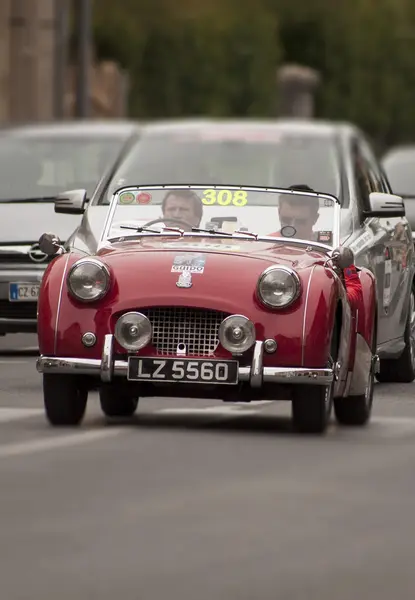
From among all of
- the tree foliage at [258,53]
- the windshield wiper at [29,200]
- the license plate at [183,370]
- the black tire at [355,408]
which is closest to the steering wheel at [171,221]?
the black tire at [355,408]

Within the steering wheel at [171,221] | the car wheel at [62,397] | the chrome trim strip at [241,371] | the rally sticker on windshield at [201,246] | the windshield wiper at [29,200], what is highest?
the steering wheel at [171,221]

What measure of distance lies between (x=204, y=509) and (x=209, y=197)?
3889mm

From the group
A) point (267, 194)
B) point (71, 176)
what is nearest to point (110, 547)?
point (267, 194)

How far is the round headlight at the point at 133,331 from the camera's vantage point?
10633 millimetres

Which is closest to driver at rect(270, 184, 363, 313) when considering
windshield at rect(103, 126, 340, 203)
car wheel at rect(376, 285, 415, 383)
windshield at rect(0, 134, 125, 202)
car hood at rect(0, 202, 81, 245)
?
windshield at rect(103, 126, 340, 203)

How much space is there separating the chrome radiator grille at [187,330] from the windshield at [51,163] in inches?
257

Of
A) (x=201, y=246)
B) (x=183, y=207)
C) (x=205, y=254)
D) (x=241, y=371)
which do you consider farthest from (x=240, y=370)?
(x=183, y=207)

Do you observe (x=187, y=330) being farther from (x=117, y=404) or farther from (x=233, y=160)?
(x=233, y=160)

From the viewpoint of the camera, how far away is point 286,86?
75.6 metres

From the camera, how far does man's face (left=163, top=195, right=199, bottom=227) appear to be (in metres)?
11.8

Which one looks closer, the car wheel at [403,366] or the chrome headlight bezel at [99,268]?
the chrome headlight bezel at [99,268]

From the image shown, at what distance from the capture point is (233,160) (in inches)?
586

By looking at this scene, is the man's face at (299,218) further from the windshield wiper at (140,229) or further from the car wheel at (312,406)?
the car wheel at (312,406)

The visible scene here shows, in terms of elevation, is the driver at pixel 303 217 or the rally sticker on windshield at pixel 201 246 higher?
the driver at pixel 303 217
